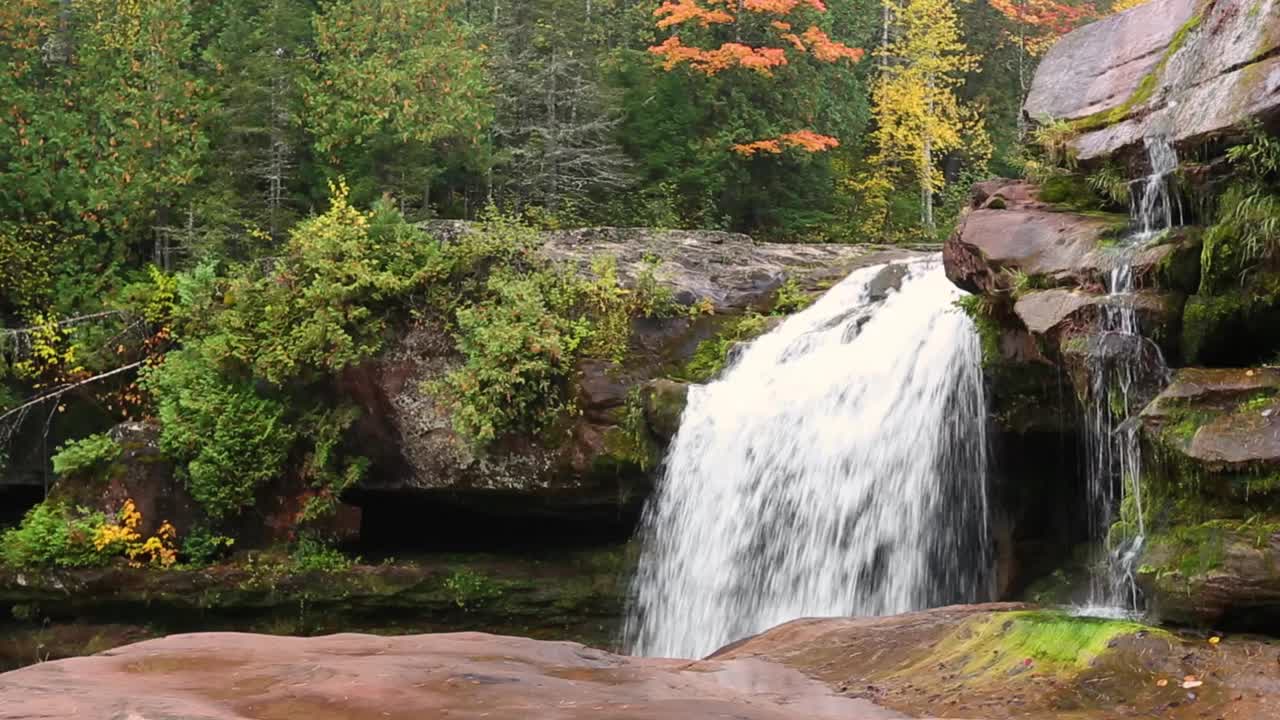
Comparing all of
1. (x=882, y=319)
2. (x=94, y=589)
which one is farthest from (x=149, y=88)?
(x=882, y=319)

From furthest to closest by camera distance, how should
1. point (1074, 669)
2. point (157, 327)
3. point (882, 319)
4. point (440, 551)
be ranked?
1. point (157, 327)
2. point (440, 551)
3. point (882, 319)
4. point (1074, 669)

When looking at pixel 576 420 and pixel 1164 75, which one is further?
pixel 576 420

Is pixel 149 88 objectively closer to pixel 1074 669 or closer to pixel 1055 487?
pixel 1055 487

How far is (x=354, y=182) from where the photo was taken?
61.6ft

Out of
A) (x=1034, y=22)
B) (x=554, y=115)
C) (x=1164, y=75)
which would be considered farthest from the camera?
(x=1034, y=22)

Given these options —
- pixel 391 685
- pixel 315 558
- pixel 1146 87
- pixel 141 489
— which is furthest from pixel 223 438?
pixel 1146 87

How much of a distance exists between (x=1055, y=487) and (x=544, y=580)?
6.57 metres

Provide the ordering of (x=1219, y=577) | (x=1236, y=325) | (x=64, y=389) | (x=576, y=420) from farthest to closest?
(x=64, y=389)
(x=576, y=420)
(x=1236, y=325)
(x=1219, y=577)

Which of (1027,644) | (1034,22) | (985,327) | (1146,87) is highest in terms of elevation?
(1034,22)

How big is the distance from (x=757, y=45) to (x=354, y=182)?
8.82 m

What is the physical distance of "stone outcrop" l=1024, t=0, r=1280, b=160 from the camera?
7766 millimetres

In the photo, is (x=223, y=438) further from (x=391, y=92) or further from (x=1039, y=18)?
(x=1039, y=18)

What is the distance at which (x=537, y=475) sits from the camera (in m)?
13.2

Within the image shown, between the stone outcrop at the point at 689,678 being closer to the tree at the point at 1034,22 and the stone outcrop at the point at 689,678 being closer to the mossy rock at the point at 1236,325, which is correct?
the mossy rock at the point at 1236,325
